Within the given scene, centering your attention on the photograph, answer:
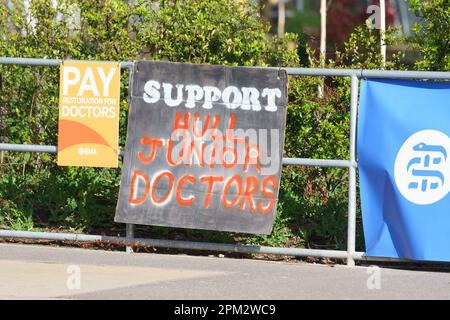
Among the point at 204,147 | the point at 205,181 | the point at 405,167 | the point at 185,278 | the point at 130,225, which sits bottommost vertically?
the point at 185,278

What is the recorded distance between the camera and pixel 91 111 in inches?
401

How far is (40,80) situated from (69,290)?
3783mm

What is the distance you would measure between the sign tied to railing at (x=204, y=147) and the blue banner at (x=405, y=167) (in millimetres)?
846

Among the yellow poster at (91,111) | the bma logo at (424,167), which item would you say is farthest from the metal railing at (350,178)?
the bma logo at (424,167)

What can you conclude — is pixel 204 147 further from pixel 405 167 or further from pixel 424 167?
pixel 424 167

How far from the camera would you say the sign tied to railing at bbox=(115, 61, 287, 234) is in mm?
9812

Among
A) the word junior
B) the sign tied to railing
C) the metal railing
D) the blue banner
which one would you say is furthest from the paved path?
the word junior

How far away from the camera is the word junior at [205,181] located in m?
9.81

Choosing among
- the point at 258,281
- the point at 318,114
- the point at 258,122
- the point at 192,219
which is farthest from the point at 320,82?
the point at 258,281

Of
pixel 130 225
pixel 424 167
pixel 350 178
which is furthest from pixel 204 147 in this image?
pixel 424 167

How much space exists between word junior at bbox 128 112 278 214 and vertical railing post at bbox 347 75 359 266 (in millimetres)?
703

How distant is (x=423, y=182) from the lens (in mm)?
9477

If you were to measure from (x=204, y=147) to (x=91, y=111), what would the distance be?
1.19 meters

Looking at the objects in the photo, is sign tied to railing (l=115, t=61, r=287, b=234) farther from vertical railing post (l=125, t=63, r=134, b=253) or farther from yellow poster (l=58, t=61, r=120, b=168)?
yellow poster (l=58, t=61, r=120, b=168)
